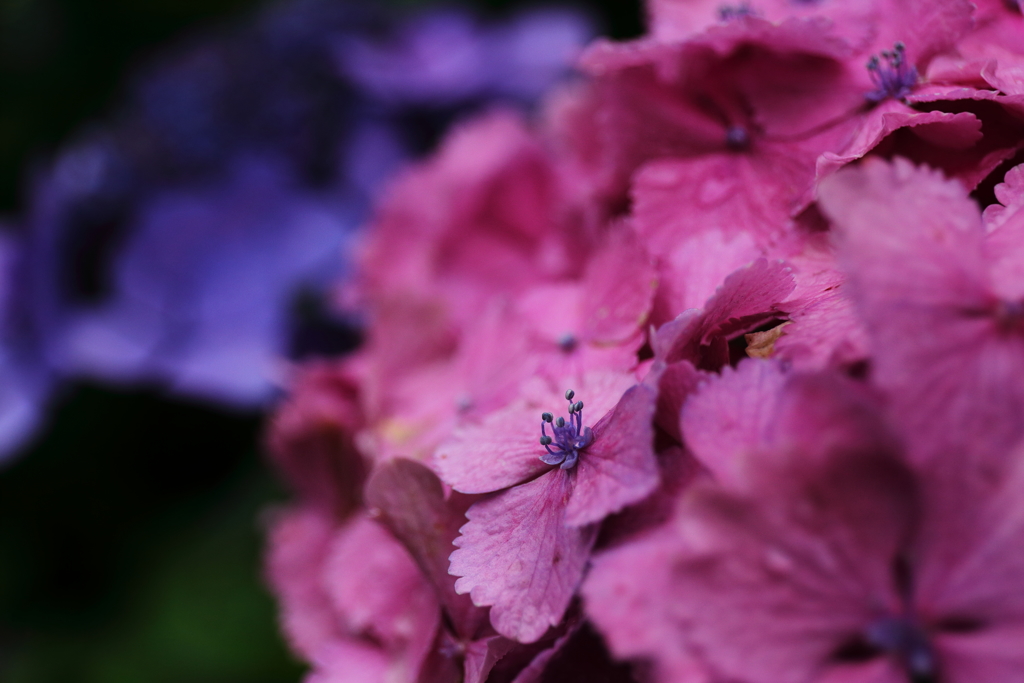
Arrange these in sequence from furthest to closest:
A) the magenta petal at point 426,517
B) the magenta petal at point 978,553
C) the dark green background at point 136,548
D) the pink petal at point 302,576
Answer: the dark green background at point 136,548 < the pink petal at point 302,576 < the magenta petal at point 426,517 < the magenta petal at point 978,553

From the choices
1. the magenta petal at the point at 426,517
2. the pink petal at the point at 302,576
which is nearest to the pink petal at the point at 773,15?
the magenta petal at the point at 426,517

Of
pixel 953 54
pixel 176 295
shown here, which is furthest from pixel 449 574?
pixel 176 295

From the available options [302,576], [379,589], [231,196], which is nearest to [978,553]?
[379,589]

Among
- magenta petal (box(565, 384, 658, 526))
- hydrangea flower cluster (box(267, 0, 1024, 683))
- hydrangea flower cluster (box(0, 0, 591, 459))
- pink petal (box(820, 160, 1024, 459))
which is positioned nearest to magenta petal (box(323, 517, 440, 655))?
hydrangea flower cluster (box(267, 0, 1024, 683))

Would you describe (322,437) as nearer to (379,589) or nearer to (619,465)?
(379,589)

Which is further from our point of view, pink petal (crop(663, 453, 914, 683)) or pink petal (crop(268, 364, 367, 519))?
pink petal (crop(268, 364, 367, 519))

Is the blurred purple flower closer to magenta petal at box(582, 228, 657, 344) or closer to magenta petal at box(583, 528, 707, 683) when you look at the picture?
magenta petal at box(582, 228, 657, 344)

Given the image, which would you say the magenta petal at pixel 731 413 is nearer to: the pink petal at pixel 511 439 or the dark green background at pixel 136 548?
the pink petal at pixel 511 439
